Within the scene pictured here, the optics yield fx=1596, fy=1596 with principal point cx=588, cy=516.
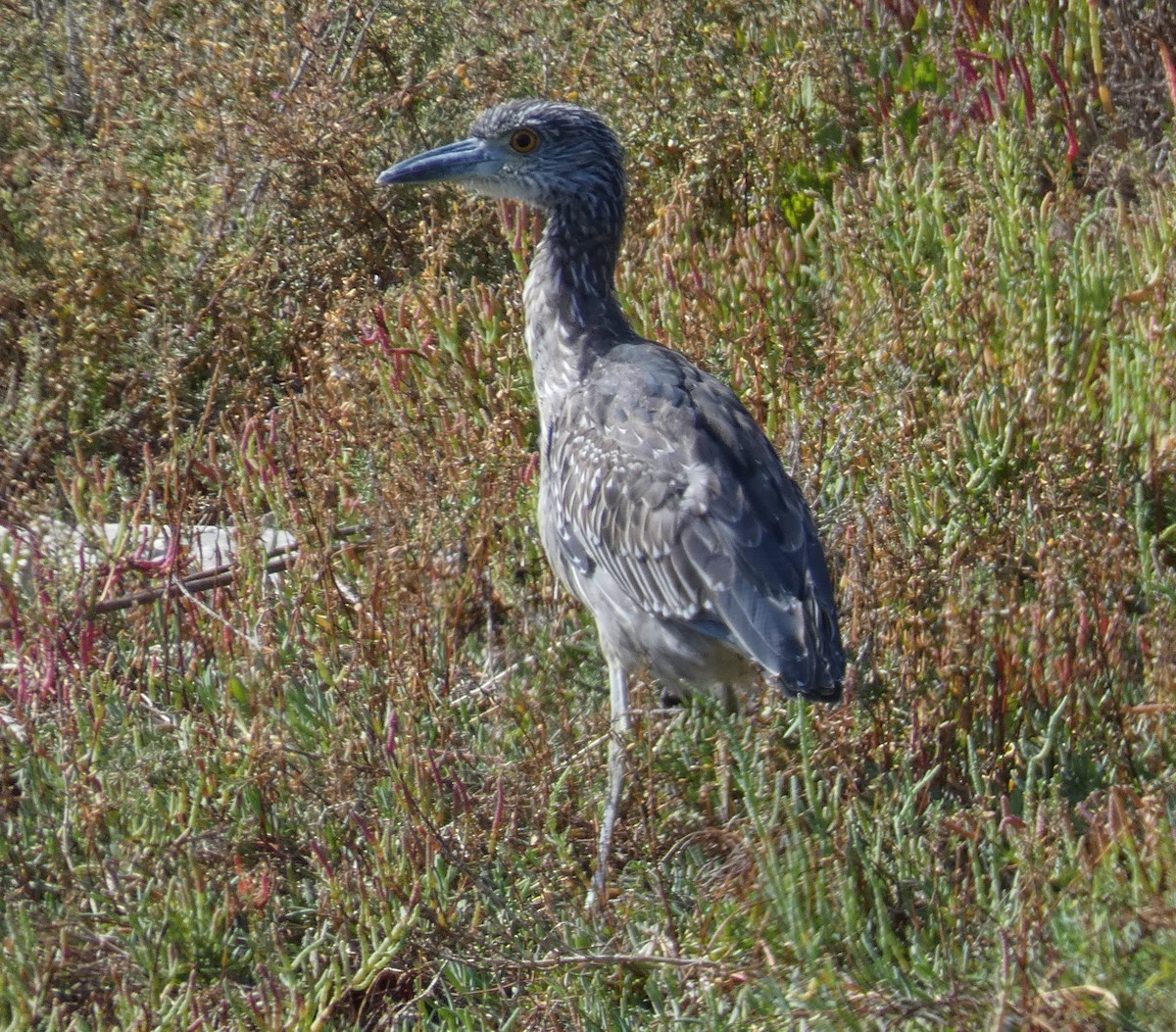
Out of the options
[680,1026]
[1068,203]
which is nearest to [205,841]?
[680,1026]

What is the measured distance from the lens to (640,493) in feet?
14.7

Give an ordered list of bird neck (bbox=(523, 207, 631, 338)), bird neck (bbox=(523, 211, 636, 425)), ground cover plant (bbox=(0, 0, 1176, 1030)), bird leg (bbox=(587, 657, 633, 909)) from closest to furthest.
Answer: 1. ground cover plant (bbox=(0, 0, 1176, 1030))
2. bird leg (bbox=(587, 657, 633, 909))
3. bird neck (bbox=(523, 211, 636, 425))
4. bird neck (bbox=(523, 207, 631, 338))

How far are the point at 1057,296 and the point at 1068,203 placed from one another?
22.0 inches

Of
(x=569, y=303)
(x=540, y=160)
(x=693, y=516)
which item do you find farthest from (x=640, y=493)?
(x=540, y=160)

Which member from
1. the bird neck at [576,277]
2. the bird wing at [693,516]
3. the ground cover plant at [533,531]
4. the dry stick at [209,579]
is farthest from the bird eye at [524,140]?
the dry stick at [209,579]

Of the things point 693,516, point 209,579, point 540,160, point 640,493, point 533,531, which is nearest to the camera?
point 693,516

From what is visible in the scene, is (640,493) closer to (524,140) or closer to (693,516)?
(693,516)

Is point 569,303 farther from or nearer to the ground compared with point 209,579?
farther from the ground

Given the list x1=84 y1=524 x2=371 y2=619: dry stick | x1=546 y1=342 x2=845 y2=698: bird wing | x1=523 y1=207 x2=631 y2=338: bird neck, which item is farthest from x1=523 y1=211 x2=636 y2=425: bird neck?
x1=84 y1=524 x2=371 y2=619: dry stick

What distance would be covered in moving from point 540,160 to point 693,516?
1.63 meters

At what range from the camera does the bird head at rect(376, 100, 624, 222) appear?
5.34 metres

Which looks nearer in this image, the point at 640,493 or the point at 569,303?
the point at 640,493

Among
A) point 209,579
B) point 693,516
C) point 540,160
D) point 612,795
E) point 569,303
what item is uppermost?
point 540,160

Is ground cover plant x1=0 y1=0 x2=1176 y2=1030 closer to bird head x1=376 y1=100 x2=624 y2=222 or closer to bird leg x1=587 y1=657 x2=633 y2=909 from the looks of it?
bird leg x1=587 y1=657 x2=633 y2=909
